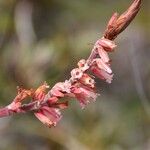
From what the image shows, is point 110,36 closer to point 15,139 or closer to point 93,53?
point 93,53

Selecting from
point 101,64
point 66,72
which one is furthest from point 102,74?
point 66,72

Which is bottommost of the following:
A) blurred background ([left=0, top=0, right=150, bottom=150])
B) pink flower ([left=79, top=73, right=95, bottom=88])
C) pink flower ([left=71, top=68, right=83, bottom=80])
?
pink flower ([left=79, top=73, right=95, bottom=88])

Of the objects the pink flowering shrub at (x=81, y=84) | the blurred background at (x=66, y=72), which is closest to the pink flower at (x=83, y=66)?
the pink flowering shrub at (x=81, y=84)

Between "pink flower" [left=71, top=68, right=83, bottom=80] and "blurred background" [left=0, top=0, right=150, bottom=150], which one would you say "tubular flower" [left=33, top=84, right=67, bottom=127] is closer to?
"pink flower" [left=71, top=68, right=83, bottom=80]

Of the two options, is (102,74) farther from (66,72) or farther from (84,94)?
(66,72)

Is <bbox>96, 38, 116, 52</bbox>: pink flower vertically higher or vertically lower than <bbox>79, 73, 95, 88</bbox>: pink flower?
higher

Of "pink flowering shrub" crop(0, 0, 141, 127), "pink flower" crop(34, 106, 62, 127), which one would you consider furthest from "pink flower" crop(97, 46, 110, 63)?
"pink flower" crop(34, 106, 62, 127)

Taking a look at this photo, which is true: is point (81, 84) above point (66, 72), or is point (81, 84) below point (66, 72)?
below
